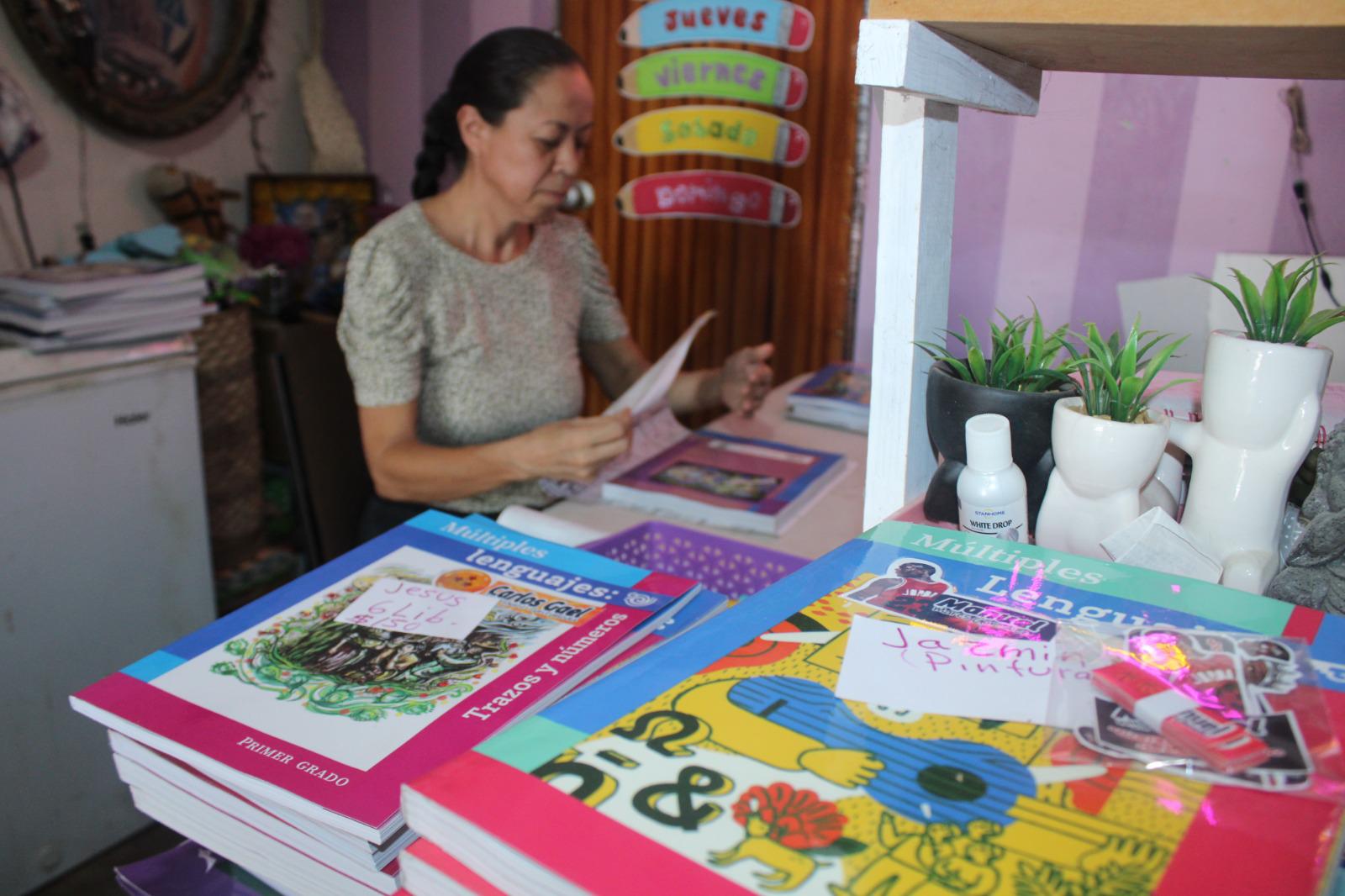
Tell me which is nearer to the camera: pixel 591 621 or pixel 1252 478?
pixel 1252 478

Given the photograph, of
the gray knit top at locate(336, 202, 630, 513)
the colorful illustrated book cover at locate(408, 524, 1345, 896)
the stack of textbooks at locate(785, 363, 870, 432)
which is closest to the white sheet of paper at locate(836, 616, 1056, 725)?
the colorful illustrated book cover at locate(408, 524, 1345, 896)

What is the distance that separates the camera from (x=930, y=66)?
48cm

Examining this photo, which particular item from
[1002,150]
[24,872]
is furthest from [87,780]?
[1002,150]

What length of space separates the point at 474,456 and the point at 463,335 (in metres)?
0.23

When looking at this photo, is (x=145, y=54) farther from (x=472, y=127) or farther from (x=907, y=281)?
(x=907, y=281)

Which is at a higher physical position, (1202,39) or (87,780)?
(1202,39)

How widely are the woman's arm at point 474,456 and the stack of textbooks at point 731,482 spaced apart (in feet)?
0.20

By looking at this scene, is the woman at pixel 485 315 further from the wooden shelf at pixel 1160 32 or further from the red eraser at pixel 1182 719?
the red eraser at pixel 1182 719

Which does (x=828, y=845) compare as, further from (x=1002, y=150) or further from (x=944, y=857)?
(x=1002, y=150)

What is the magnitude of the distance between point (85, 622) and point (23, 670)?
0.13m

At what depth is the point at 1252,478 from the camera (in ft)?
1.63

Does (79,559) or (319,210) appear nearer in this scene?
(79,559)

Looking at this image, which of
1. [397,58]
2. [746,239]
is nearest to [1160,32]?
[746,239]

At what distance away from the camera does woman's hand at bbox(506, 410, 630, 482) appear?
1265mm
